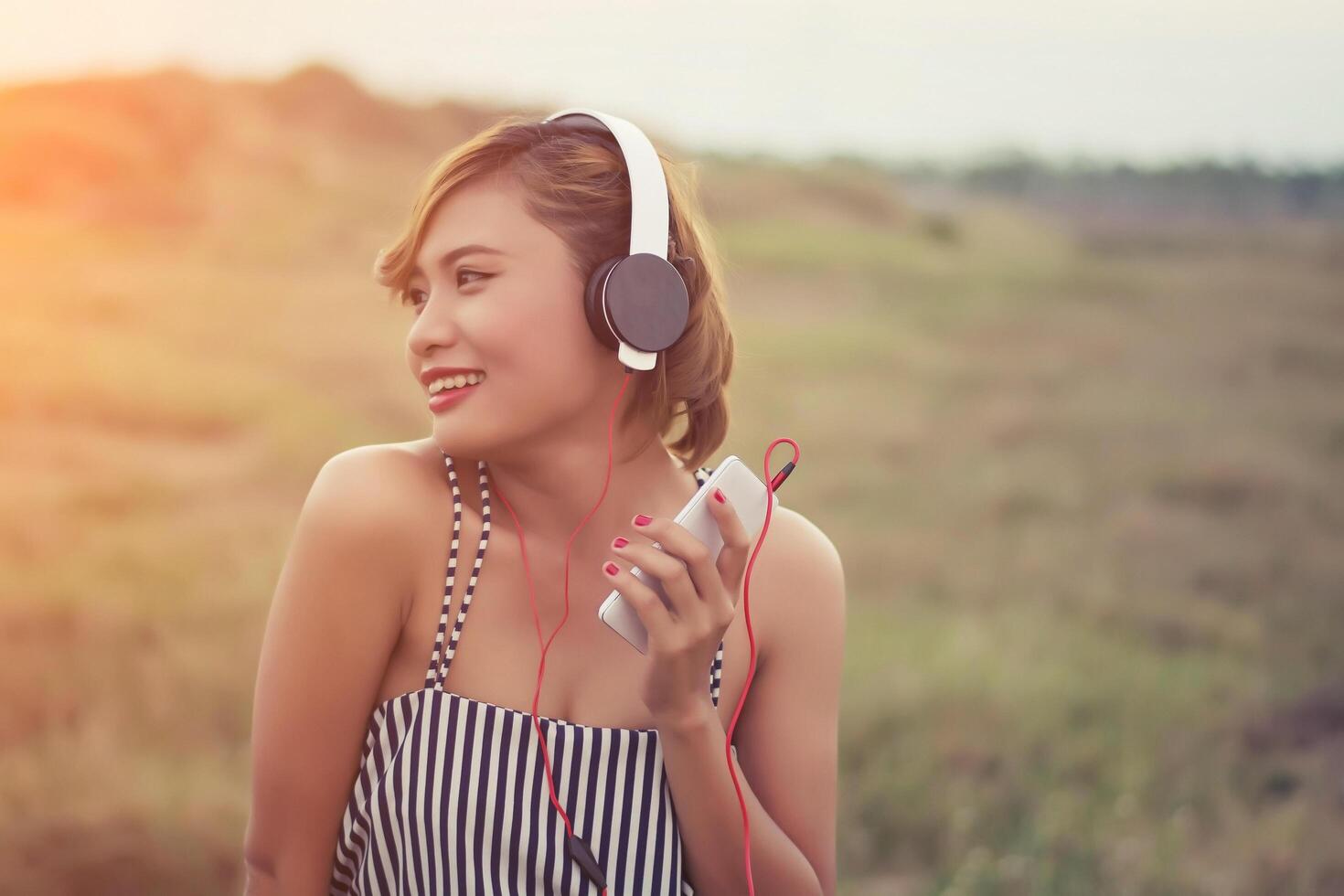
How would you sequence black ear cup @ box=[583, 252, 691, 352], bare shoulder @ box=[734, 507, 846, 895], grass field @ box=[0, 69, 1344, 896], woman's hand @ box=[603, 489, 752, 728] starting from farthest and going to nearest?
grass field @ box=[0, 69, 1344, 896] < bare shoulder @ box=[734, 507, 846, 895] < black ear cup @ box=[583, 252, 691, 352] < woman's hand @ box=[603, 489, 752, 728]

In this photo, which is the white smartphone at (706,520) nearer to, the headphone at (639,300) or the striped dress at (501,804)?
the headphone at (639,300)

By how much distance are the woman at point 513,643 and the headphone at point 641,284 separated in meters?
0.03

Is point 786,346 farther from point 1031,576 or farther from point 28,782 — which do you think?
point 28,782

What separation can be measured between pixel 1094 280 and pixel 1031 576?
1.52 meters

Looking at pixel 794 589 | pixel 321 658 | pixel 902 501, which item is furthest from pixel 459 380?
pixel 902 501

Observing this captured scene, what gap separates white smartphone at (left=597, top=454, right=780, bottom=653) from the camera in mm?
826

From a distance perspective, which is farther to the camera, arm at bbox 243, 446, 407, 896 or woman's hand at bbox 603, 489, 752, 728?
arm at bbox 243, 446, 407, 896

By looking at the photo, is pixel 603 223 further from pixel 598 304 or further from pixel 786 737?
pixel 786 737

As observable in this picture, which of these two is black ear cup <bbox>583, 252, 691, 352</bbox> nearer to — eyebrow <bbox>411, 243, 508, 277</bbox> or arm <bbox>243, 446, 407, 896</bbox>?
eyebrow <bbox>411, 243, 508, 277</bbox>

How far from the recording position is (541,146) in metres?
0.97

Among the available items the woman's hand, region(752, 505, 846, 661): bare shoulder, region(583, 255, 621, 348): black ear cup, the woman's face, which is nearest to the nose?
the woman's face

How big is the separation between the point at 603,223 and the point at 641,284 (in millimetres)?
90

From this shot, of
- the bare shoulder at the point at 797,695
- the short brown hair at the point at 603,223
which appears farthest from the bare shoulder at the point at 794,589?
the short brown hair at the point at 603,223

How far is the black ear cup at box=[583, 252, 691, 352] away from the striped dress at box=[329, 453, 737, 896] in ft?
0.99
